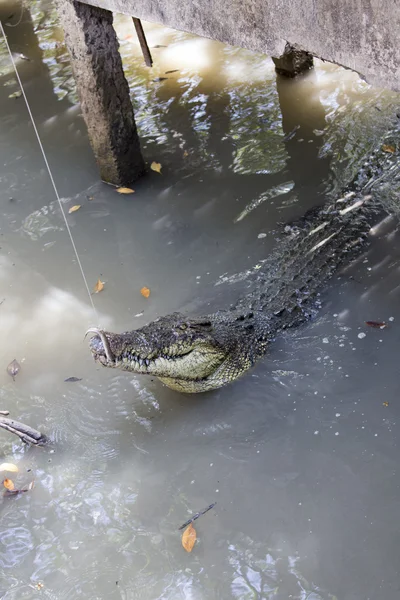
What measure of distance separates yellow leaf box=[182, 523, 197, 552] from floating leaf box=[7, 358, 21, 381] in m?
1.72

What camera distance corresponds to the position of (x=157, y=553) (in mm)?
3182

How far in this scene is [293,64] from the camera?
668 cm

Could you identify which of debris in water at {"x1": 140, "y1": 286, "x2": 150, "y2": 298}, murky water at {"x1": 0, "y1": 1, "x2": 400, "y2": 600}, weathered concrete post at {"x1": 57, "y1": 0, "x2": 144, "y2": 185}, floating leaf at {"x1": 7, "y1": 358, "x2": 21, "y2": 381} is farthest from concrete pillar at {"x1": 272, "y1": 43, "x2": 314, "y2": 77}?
floating leaf at {"x1": 7, "y1": 358, "x2": 21, "y2": 381}

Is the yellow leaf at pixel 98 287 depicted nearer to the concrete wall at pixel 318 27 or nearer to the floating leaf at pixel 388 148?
the concrete wall at pixel 318 27

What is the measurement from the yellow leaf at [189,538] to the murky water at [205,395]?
34 mm

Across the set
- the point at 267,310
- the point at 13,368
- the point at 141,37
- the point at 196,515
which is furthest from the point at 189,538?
the point at 141,37

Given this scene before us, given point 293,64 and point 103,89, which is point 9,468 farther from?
point 293,64

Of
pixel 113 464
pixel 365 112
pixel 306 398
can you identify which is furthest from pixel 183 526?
pixel 365 112

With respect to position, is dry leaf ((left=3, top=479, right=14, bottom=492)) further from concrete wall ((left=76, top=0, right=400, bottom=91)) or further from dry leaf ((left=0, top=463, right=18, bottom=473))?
concrete wall ((left=76, top=0, right=400, bottom=91))

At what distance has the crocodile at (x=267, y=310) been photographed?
145 inches

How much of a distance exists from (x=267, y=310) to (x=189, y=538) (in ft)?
5.54

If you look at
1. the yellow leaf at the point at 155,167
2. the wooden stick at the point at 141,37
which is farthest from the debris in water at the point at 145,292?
the wooden stick at the point at 141,37

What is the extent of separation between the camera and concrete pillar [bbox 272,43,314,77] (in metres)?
6.61

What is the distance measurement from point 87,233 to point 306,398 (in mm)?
2573
